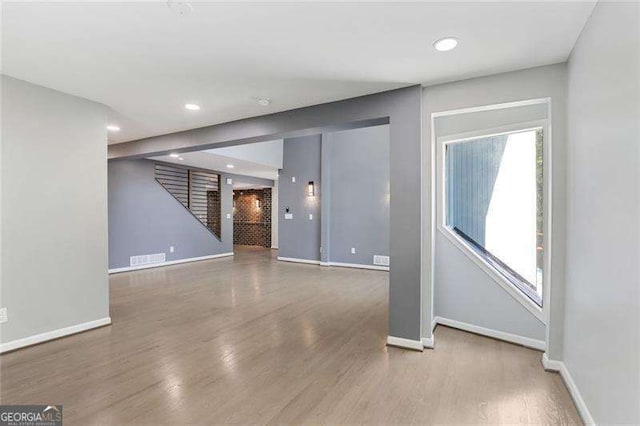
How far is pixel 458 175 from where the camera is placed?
374cm

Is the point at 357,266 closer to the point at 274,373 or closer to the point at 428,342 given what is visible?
the point at 428,342

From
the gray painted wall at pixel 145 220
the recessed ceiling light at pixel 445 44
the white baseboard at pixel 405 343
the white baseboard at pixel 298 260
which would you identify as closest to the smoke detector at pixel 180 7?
the recessed ceiling light at pixel 445 44

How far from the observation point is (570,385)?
2.15m

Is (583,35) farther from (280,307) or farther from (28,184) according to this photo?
(28,184)

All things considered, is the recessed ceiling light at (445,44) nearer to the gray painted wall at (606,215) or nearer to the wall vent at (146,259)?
the gray painted wall at (606,215)

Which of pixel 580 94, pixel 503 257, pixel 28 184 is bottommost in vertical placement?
pixel 503 257

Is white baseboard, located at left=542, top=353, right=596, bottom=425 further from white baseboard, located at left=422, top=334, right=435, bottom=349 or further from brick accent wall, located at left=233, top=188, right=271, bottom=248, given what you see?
brick accent wall, located at left=233, top=188, right=271, bottom=248

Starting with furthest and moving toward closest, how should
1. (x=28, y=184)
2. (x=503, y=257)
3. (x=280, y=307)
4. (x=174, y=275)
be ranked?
(x=174, y=275), (x=280, y=307), (x=503, y=257), (x=28, y=184)

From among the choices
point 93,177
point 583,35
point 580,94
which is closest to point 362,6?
point 583,35

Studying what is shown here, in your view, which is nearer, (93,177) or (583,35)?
(583,35)

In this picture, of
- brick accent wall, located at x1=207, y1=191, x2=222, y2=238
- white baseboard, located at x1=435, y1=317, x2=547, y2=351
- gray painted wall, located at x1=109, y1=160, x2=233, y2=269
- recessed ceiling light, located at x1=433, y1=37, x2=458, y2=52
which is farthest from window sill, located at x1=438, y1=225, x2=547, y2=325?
brick accent wall, located at x1=207, y1=191, x2=222, y2=238

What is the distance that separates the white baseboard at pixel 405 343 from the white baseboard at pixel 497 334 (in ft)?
2.55

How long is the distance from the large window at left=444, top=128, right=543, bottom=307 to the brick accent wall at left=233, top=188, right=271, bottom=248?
8.17 m

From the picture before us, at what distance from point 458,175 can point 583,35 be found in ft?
6.21
